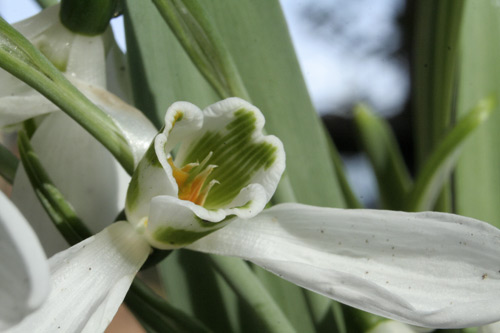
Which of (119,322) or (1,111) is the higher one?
(1,111)

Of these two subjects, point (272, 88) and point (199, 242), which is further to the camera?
point (272, 88)

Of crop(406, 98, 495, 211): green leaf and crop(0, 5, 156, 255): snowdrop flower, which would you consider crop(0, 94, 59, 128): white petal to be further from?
crop(406, 98, 495, 211): green leaf

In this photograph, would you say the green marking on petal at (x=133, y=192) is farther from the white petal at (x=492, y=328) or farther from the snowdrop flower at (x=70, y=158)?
the white petal at (x=492, y=328)

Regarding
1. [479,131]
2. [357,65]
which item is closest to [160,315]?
[479,131]

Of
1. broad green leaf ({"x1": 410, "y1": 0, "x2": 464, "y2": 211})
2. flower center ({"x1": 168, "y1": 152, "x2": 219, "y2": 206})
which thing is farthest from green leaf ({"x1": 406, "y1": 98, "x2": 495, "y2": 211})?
flower center ({"x1": 168, "y1": 152, "x2": 219, "y2": 206})

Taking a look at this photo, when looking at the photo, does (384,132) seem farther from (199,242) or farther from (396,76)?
(396,76)

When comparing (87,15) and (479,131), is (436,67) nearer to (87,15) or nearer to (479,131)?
(479,131)

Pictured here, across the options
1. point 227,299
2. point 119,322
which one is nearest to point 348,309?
point 227,299

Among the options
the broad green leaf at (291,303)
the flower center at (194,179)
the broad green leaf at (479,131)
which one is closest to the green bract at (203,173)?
the flower center at (194,179)
